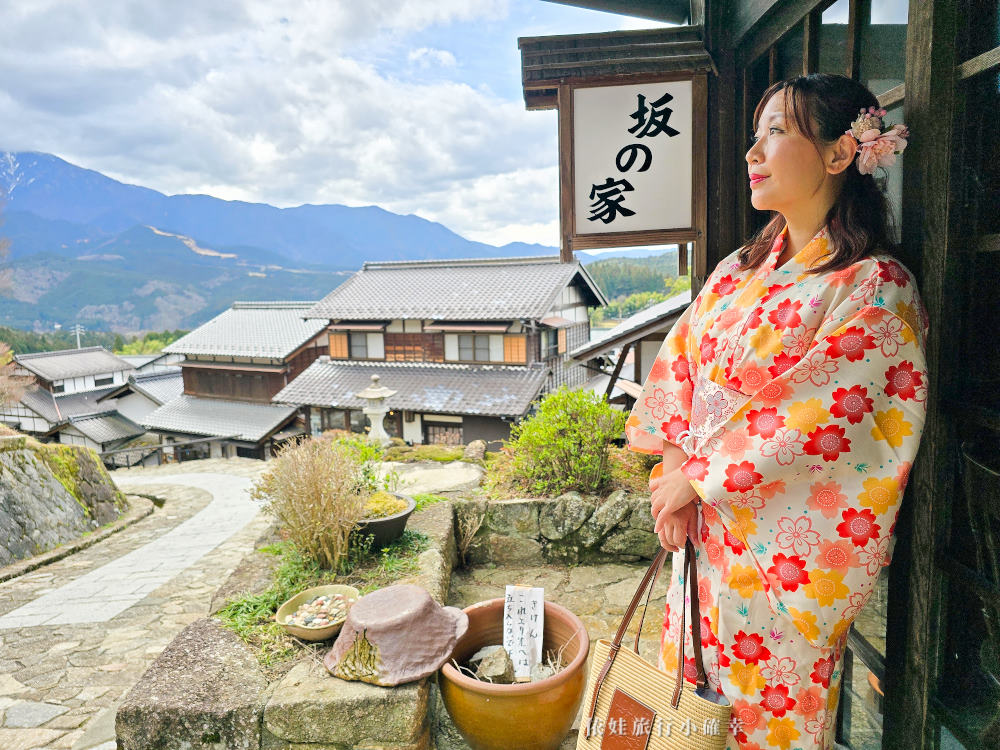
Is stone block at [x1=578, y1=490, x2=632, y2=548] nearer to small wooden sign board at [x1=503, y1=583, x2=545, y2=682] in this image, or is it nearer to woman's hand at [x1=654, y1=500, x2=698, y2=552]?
small wooden sign board at [x1=503, y1=583, x2=545, y2=682]

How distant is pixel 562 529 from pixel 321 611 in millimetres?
2314

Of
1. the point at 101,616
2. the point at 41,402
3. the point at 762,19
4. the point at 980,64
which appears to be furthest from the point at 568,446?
the point at 41,402

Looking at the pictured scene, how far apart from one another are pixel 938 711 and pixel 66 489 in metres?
11.4

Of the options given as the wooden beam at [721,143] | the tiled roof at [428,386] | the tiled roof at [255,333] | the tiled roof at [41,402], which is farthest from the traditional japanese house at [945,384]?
the tiled roof at [41,402]

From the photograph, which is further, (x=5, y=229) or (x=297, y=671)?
(x=5, y=229)

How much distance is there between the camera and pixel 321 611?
347cm

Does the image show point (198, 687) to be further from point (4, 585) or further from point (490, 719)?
point (4, 585)

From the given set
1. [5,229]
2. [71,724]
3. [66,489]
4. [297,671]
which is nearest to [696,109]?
[297,671]

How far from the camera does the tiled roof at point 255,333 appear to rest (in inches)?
1016

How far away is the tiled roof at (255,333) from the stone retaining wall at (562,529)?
2155 centimetres

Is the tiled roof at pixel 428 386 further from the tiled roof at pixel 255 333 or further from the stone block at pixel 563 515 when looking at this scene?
the stone block at pixel 563 515

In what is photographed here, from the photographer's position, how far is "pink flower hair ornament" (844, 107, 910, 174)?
5.28ft

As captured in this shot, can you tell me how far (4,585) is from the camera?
6.99 m

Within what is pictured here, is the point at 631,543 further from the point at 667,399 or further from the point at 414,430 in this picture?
the point at 414,430
